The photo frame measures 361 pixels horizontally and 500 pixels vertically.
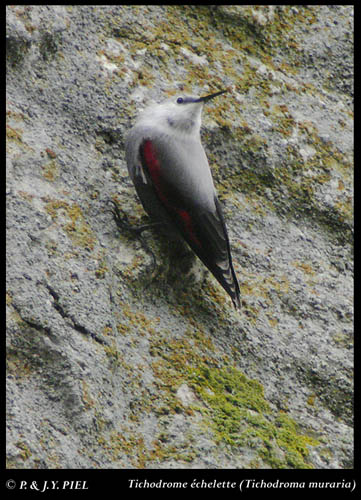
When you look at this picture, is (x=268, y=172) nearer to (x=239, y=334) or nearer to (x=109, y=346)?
(x=239, y=334)

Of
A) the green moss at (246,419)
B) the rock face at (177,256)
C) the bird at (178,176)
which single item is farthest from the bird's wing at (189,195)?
the green moss at (246,419)

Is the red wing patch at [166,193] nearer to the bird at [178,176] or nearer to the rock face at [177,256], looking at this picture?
the bird at [178,176]

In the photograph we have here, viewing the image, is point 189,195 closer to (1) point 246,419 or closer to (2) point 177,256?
(2) point 177,256

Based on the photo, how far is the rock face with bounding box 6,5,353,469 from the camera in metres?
2.43

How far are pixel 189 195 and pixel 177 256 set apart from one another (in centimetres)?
30

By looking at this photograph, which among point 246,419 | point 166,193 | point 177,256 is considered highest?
point 166,193

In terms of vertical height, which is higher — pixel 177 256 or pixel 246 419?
pixel 177 256

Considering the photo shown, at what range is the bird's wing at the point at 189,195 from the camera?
3012 millimetres

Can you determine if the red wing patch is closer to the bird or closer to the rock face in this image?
the bird

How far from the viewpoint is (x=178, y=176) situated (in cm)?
307

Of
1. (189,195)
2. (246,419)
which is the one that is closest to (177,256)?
(189,195)

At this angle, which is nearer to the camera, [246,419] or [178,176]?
[246,419]

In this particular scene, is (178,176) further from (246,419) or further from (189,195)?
(246,419)

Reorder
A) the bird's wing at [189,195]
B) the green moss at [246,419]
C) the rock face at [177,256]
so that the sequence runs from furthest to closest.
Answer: the bird's wing at [189,195] → the green moss at [246,419] → the rock face at [177,256]
